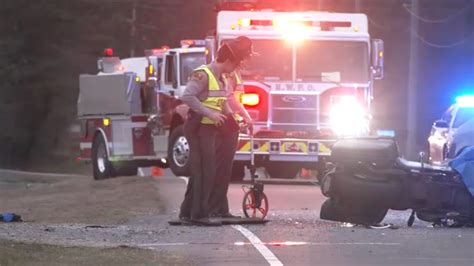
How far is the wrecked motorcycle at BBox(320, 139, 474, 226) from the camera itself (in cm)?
1031

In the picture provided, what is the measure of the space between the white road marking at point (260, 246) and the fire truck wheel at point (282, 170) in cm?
838

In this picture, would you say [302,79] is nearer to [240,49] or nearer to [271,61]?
[271,61]

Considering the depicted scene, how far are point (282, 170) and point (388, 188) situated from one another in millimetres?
10061

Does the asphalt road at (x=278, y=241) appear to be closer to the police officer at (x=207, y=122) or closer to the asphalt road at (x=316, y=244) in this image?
the asphalt road at (x=316, y=244)

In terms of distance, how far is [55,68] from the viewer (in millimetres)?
40312

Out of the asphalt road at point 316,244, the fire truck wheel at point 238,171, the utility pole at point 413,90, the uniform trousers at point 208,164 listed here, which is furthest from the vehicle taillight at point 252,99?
the utility pole at point 413,90

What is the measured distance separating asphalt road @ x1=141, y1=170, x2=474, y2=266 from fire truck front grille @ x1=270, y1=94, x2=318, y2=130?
21.2 feet

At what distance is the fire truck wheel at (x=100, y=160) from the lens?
75.4ft

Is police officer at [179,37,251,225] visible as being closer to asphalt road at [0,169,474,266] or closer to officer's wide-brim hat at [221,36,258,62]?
officer's wide-brim hat at [221,36,258,62]

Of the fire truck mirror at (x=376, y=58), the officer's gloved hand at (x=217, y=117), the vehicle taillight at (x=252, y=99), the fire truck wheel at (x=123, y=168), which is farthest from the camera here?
the fire truck wheel at (x=123, y=168)

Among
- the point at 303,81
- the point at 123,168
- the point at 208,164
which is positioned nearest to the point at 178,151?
the point at 303,81

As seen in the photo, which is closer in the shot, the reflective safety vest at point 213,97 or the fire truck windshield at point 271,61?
the reflective safety vest at point 213,97

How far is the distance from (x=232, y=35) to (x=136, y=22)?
2410 cm

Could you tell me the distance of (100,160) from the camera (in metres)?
23.3
